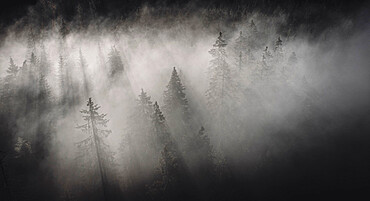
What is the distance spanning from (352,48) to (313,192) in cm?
8082

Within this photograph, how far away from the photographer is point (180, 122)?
4141 centimetres

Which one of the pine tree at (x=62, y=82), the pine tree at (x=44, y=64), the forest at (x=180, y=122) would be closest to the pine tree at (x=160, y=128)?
the forest at (x=180, y=122)

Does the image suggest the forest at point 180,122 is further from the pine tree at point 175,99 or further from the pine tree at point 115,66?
the pine tree at point 115,66

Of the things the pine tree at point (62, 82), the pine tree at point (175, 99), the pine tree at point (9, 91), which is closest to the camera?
the pine tree at point (175, 99)

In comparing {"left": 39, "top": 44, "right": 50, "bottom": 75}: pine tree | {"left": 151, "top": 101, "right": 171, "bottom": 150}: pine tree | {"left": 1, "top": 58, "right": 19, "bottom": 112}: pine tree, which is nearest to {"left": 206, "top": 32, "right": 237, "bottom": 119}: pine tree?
{"left": 151, "top": 101, "right": 171, "bottom": 150}: pine tree

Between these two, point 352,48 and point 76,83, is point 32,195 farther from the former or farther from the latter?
point 352,48

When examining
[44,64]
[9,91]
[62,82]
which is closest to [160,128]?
[62,82]

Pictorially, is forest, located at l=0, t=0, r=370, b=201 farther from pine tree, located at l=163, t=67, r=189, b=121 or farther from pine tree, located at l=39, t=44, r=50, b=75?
pine tree, located at l=39, t=44, r=50, b=75

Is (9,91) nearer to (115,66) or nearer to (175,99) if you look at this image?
(115,66)

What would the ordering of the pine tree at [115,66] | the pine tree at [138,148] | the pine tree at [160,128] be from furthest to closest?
the pine tree at [115,66] → the pine tree at [138,148] → the pine tree at [160,128]

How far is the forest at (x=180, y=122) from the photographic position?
3697cm

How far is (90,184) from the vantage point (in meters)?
34.5

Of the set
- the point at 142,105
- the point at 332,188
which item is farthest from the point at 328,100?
the point at 142,105

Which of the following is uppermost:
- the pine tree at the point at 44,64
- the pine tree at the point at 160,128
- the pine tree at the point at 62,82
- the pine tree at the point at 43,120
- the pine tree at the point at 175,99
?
the pine tree at the point at 44,64
